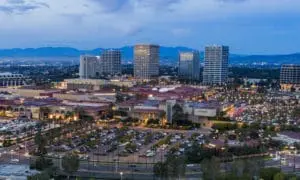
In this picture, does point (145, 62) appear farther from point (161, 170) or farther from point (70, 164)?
point (161, 170)

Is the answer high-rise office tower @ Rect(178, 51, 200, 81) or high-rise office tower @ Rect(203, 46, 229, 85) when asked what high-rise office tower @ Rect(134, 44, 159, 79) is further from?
high-rise office tower @ Rect(203, 46, 229, 85)

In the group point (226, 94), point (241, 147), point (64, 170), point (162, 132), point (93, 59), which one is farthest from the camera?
point (93, 59)

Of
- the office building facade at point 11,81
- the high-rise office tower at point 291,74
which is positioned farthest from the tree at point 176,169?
the high-rise office tower at point 291,74

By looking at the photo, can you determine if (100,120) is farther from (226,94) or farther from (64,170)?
(226,94)

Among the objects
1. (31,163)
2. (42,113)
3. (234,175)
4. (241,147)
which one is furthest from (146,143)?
(42,113)

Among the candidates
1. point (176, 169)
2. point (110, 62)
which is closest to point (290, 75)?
point (110, 62)

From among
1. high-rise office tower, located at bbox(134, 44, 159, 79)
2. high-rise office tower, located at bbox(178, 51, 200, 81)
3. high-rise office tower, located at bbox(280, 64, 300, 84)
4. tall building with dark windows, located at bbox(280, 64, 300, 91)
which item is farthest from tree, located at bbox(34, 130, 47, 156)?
high-rise office tower, located at bbox(178, 51, 200, 81)

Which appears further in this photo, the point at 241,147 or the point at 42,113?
the point at 42,113
